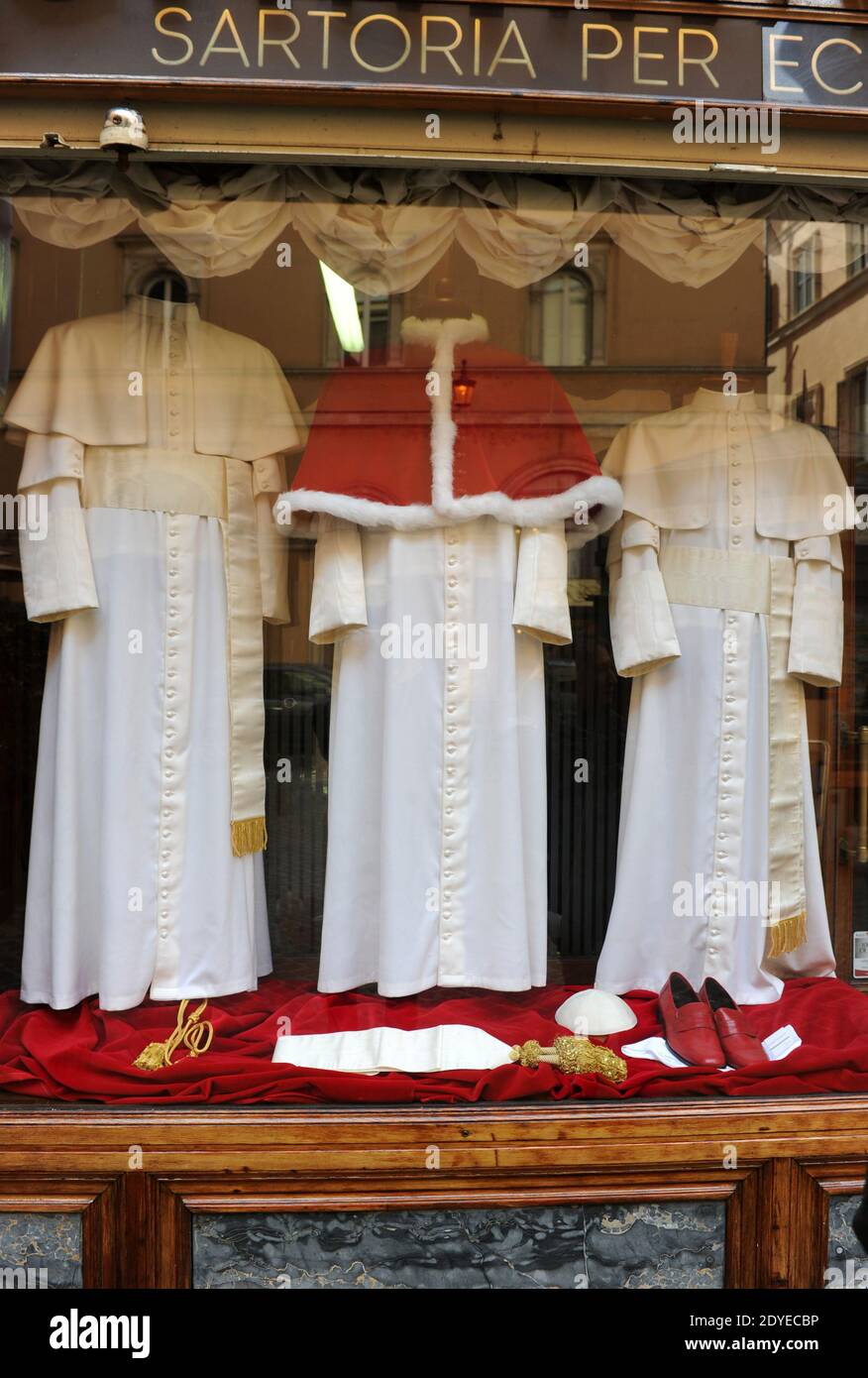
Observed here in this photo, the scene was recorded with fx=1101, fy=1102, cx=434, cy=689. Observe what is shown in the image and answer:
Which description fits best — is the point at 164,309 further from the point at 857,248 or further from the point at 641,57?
the point at 857,248

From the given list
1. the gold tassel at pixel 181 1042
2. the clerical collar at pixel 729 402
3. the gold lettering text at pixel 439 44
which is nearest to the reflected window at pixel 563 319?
the clerical collar at pixel 729 402

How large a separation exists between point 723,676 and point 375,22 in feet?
7.44

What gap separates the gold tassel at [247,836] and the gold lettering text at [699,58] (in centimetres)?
255

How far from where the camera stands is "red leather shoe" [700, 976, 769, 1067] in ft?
10.9

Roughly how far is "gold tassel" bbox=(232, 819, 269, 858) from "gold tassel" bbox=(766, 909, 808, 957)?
1.79 m

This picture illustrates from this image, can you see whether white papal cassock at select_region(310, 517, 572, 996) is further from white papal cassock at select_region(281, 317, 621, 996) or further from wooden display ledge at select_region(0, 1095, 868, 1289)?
wooden display ledge at select_region(0, 1095, 868, 1289)

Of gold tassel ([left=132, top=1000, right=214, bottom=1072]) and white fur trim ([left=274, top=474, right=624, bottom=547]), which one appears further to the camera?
white fur trim ([left=274, top=474, right=624, bottom=547])

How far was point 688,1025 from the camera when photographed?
3418mm

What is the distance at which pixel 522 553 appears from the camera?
11.8 feet

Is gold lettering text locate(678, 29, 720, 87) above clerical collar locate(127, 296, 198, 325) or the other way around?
above

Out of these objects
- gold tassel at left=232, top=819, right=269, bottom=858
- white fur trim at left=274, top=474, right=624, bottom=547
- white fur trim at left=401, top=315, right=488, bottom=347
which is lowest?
gold tassel at left=232, top=819, right=269, bottom=858

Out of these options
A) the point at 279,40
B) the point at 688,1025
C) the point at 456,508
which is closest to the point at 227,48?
the point at 279,40

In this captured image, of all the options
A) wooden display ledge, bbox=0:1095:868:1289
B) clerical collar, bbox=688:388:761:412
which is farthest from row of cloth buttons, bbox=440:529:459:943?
clerical collar, bbox=688:388:761:412

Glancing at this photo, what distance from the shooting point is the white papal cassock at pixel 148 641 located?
11.5ft
